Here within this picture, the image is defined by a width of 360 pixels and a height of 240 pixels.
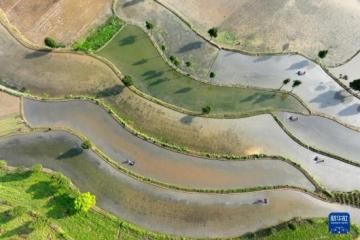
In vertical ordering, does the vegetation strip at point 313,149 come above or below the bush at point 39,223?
above

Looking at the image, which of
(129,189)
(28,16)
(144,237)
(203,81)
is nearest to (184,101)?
(203,81)

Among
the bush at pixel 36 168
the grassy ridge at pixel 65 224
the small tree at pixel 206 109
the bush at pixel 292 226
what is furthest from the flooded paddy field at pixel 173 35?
the bush at pixel 36 168

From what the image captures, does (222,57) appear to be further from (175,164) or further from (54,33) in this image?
(54,33)

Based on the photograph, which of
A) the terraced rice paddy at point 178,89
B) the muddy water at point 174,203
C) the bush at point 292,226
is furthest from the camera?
the terraced rice paddy at point 178,89

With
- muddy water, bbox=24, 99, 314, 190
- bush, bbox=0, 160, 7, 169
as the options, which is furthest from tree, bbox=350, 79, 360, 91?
bush, bbox=0, 160, 7, 169

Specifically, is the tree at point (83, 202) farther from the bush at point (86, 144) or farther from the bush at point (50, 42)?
the bush at point (50, 42)

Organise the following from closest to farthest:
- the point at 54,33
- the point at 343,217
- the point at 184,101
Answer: the point at 343,217 < the point at 184,101 < the point at 54,33
